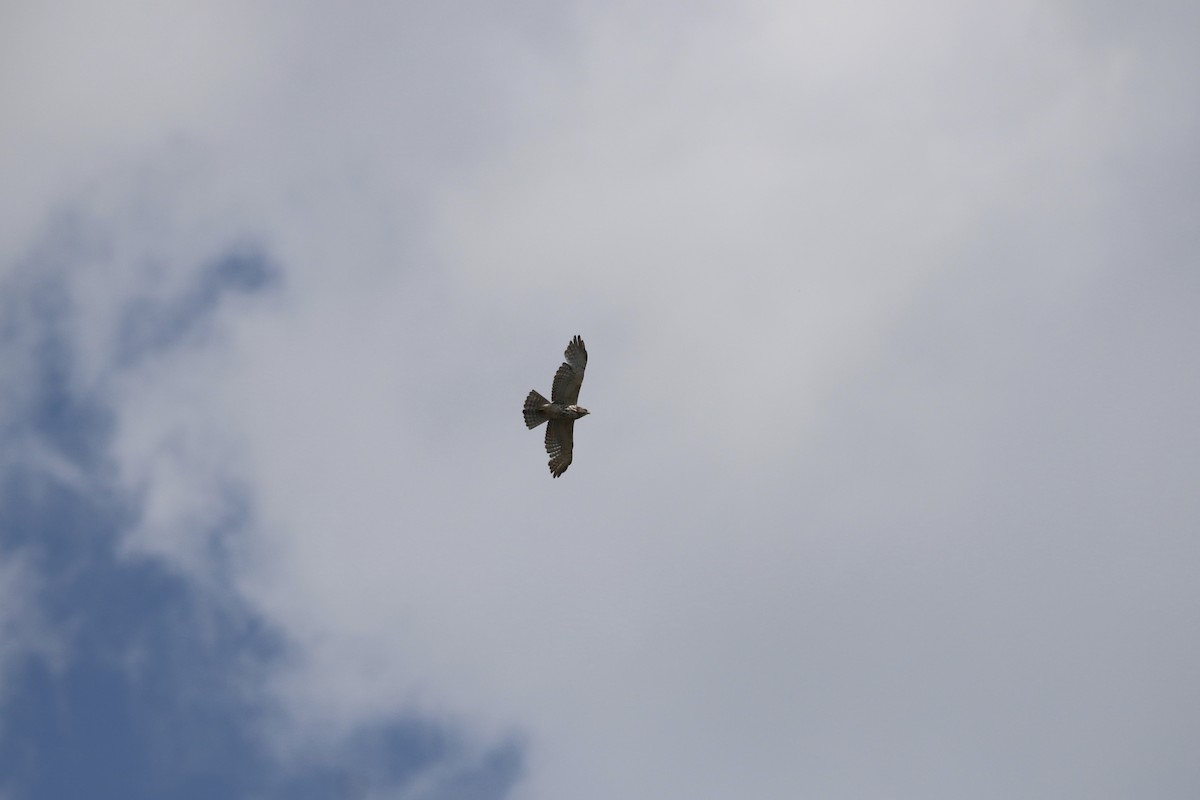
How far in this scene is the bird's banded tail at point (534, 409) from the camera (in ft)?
212

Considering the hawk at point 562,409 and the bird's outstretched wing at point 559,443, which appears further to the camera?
the bird's outstretched wing at point 559,443

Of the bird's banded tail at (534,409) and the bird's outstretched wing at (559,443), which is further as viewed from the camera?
the bird's outstretched wing at (559,443)

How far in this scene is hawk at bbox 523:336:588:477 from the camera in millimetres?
63375

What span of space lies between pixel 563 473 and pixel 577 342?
7097mm

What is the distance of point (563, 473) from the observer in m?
66.8

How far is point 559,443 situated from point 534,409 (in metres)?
2.29

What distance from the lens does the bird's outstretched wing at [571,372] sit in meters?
63.3

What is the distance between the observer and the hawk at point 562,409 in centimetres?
6338

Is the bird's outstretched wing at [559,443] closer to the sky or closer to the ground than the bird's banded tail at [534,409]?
closer to the ground

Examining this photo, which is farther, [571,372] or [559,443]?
[559,443]

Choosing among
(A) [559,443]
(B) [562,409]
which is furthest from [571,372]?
(A) [559,443]

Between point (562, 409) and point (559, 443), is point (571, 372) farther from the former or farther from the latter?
point (559, 443)

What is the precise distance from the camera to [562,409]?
64312 mm

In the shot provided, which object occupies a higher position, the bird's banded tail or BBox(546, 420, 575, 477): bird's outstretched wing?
the bird's banded tail
